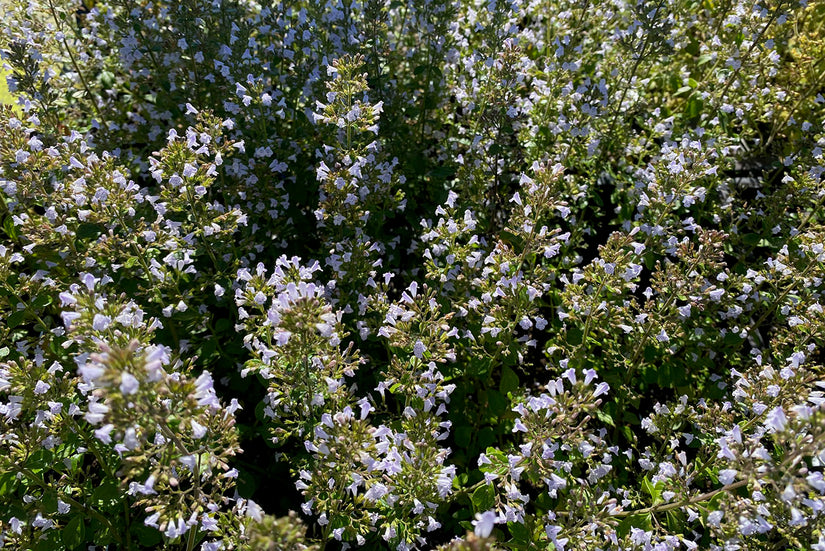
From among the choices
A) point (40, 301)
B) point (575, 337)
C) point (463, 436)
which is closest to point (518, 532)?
point (463, 436)

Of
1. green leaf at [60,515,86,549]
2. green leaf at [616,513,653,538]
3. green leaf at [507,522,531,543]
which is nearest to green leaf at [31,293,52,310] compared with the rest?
green leaf at [60,515,86,549]

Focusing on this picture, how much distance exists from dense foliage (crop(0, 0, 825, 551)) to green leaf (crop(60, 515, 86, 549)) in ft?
0.04

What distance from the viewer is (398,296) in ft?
16.3

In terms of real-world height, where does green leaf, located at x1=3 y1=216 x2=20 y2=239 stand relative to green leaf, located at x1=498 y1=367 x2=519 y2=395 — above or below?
above

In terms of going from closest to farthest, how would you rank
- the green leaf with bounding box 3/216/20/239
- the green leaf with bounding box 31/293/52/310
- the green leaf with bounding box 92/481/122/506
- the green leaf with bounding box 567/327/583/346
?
the green leaf with bounding box 92/481/122/506
the green leaf with bounding box 31/293/52/310
the green leaf with bounding box 567/327/583/346
the green leaf with bounding box 3/216/20/239

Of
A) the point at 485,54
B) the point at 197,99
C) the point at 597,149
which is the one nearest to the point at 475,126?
the point at 485,54

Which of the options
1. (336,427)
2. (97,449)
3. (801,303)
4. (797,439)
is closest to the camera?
(797,439)

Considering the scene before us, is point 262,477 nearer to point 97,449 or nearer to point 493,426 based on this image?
point 97,449

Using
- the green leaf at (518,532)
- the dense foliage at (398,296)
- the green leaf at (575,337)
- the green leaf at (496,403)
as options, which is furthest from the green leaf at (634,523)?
the green leaf at (575,337)

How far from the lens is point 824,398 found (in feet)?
10.3

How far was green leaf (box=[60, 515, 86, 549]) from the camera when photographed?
125 inches

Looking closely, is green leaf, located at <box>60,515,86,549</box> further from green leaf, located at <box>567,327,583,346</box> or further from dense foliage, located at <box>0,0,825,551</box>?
green leaf, located at <box>567,327,583,346</box>

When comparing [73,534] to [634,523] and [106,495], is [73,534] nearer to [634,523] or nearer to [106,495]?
[106,495]

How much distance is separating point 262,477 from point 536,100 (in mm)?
4063
